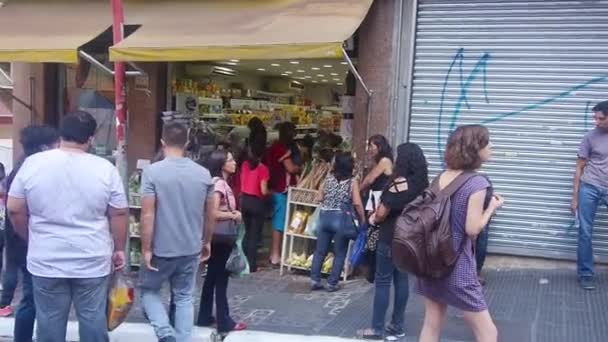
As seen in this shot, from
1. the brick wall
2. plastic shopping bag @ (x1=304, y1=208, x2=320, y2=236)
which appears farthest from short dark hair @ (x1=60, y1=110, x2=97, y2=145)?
the brick wall

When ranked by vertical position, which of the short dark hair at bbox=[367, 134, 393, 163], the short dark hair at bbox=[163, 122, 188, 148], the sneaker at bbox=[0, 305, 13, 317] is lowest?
the sneaker at bbox=[0, 305, 13, 317]

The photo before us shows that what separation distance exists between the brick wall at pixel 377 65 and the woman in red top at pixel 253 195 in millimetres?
1157

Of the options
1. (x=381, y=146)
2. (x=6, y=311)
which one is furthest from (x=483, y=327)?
(x=6, y=311)

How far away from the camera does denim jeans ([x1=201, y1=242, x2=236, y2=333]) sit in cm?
561

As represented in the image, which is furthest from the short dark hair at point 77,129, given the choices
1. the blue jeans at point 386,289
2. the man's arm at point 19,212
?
the blue jeans at point 386,289

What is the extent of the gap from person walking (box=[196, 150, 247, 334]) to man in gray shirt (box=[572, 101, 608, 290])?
335 cm

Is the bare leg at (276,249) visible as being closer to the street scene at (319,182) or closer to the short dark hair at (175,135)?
the street scene at (319,182)

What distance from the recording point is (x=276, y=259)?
846cm

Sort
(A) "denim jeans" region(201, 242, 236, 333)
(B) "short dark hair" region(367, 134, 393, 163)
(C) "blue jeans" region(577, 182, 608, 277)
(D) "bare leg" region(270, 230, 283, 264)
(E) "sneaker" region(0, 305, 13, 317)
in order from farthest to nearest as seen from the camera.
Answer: (D) "bare leg" region(270, 230, 283, 264)
(C) "blue jeans" region(577, 182, 608, 277)
(B) "short dark hair" region(367, 134, 393, 163)
(E) "sneaker" region(0, 305, 13, 317)
(A) "denim jeans" region(201, 242, 236, 333)

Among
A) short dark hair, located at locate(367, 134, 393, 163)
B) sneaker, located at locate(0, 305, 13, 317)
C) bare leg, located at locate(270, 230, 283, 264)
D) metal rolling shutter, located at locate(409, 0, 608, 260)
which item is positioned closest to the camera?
sneaker, located at locate(0, 305, 13, 317)

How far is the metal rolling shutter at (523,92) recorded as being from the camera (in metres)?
7.42

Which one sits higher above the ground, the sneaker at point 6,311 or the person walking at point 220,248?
the person walking at point 220,248

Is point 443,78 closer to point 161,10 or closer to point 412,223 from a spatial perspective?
point 161,10

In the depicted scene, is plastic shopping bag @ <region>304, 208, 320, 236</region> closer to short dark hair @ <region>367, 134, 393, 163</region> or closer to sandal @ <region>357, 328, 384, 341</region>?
short dark hair @ <region>367, 134, 393, 163</region>
